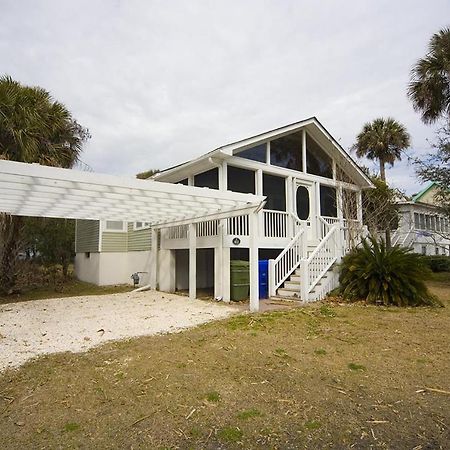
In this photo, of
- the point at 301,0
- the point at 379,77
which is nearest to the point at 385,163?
the point at 379,77

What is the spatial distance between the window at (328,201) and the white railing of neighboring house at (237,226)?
4.44m

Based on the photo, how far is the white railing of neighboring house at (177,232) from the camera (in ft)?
35.8

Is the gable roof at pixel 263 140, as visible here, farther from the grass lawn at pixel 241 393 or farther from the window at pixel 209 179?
the grass lawn at pixel 241 393

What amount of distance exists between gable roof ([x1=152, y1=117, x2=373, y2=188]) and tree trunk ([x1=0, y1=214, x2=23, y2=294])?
4703 millimetres

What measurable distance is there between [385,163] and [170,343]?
2013cm

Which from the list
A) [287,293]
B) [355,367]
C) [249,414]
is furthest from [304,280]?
[249,414]

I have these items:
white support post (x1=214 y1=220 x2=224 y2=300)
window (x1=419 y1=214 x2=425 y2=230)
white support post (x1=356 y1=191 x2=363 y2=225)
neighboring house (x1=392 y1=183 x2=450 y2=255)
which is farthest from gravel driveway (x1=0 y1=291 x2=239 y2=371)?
window (x1=419 y1=214 x2=425 y2=230)

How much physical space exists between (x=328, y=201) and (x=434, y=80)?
564 cm

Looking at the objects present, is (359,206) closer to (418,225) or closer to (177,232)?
(177,232)

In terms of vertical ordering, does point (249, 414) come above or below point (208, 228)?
below

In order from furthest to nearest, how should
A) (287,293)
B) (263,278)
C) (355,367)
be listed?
Answer: (263,278)
(287,293)
(355,367)

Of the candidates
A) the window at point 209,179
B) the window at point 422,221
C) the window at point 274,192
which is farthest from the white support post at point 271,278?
the window at point 422,221

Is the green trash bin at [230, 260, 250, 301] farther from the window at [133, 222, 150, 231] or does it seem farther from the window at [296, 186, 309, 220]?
the window at [133, 222, 150, 231]

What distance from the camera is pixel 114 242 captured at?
48.1ft
